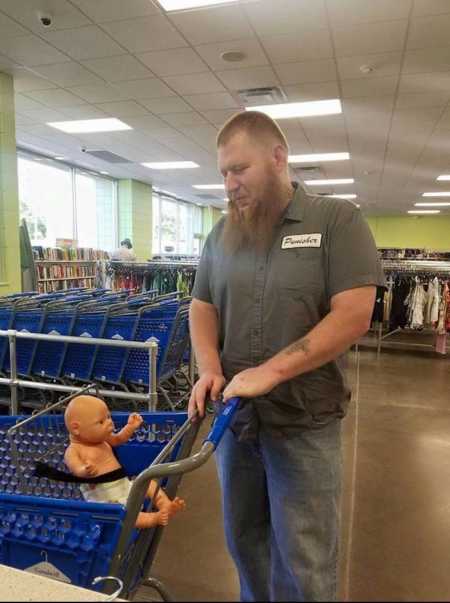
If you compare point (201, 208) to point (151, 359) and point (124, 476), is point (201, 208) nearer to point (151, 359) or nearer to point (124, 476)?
point (151, 359)

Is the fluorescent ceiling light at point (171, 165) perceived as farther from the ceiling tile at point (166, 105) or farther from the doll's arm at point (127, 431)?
the doll's arm at point (127, 431)

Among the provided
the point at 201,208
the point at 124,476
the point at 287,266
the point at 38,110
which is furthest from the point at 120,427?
the point at 201,208

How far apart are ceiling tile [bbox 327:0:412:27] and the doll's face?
365 centimetres

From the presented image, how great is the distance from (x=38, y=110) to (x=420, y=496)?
6.80 meters

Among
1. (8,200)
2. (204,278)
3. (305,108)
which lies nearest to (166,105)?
(305,108)

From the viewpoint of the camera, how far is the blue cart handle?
107 centimetres

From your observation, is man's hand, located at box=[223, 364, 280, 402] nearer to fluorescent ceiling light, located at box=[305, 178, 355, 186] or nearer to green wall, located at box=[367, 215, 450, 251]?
fluorescent ceiling light, located at box=[305, 178, 355, 186]

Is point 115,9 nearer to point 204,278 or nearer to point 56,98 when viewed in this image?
point 56,98

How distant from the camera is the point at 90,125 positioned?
731 centimetres

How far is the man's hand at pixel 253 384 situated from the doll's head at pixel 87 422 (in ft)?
2.05

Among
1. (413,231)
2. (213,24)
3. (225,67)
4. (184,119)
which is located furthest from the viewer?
(413,231)

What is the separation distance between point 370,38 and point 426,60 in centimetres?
81

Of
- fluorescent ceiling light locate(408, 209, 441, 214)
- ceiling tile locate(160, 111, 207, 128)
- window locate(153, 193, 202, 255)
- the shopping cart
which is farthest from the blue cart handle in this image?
fluorescent ceiling light locate(408, 209, 441, 214)

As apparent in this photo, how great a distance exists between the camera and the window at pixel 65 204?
966cm
